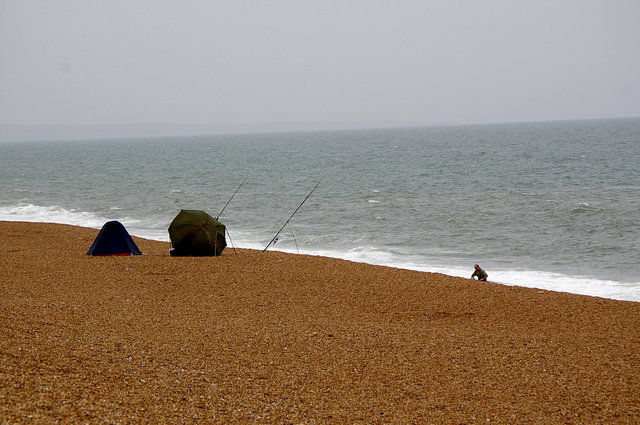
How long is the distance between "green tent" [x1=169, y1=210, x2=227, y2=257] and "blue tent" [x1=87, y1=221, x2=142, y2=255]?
1.31 metres

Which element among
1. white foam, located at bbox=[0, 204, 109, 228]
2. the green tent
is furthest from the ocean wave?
the green tent

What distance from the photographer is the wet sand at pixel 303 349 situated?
24.0 ft

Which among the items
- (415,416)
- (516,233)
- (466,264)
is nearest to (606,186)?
(516,233)

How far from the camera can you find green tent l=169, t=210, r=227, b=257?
18922 millimetres

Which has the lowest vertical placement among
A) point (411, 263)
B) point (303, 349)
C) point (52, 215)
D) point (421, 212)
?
point (421, 212)

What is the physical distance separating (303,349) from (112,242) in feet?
36.1

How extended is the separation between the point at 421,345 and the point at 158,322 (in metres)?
4.55

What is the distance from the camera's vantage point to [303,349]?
975 cm

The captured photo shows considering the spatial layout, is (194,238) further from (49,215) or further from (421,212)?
(49,215)

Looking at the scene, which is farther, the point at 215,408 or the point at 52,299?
the point at 52,299

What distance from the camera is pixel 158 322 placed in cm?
1094

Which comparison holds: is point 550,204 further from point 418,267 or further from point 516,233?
point 418,267

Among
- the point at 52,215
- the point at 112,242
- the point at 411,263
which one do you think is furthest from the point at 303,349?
the point at 52,215

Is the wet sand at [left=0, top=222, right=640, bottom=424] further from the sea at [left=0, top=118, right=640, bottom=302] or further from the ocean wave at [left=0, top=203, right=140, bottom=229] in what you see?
the ocean wave at [left=0, top=203, right=140, bottom=229]
